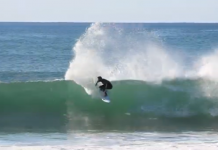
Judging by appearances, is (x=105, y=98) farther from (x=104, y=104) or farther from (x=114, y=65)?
(x=114, y=65)

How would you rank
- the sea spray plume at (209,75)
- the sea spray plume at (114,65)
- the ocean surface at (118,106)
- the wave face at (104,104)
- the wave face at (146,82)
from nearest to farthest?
1. the ocean surface at (118,106)
2. the wave face at (104,104)
3. the wave face at (146,82)
4. the sea spray plume at (209,75)
5. the sea spray plume at (114,65)

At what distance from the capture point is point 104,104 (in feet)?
68.1

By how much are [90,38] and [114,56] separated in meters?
6.84

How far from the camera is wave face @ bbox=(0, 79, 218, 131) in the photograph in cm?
1923

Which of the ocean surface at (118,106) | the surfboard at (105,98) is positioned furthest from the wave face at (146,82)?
the surfboard at (105,98)

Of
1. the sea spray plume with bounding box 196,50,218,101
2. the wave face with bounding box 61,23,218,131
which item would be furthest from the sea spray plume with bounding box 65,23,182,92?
the sea spray plume with bounding box 196,50,218,101

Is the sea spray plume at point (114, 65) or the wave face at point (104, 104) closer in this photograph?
the wave face at point (104, 104)

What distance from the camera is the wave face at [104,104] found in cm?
1923

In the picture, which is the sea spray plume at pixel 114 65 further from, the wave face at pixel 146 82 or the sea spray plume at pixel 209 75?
the sea spray plume at pixel 209 75

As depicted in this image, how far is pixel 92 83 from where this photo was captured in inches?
857

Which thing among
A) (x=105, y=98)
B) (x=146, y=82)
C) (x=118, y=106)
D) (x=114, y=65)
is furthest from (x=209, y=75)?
(x=105, y=98)

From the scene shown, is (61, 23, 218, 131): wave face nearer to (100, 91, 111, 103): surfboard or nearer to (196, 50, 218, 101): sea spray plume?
(196, 50, 218, 101): sea spray plume

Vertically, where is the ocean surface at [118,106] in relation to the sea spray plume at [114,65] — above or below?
below

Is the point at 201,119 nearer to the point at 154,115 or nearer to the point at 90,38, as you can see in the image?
the point at 154,115
